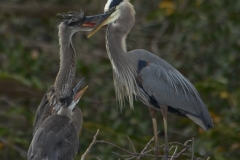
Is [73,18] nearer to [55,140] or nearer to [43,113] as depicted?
[43,113]

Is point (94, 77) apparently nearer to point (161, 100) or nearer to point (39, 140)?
point (161, 100)

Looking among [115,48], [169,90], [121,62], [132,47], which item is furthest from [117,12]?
[132,47]

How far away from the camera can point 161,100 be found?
7273 millimetres

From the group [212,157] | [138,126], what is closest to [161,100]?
[212,157]

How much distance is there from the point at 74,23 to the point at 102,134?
1.09 m

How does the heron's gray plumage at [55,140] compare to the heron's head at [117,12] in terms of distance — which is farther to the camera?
the heron's head at [117,12]

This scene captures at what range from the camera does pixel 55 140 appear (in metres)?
6.68

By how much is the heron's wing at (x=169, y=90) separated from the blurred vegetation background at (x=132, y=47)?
0.49 m

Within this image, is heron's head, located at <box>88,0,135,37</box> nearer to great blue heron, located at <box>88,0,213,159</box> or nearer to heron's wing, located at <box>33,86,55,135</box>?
great blue heron, located at <box>88,0,213,159</box>

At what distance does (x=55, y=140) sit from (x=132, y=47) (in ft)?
9.96

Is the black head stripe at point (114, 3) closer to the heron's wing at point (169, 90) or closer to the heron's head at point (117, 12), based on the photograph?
the heron's head at point (117, 12)

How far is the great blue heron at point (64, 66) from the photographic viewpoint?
745 cm

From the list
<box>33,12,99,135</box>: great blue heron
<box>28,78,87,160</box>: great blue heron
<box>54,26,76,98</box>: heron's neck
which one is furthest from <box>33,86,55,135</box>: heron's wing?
<box>28,78,87,160</box>: great blue heron

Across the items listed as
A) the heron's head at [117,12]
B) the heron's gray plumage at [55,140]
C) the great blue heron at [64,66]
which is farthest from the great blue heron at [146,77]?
the heron's gray plumage at [55,140]
